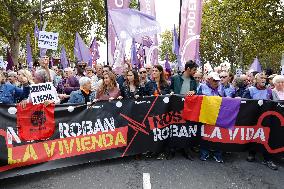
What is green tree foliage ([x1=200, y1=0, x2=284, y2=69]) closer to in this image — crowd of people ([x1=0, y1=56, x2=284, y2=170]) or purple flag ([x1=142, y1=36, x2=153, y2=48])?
purple flag ([x1=142, y1=36, x2=153, y2=48])

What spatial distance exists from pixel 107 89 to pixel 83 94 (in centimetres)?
47

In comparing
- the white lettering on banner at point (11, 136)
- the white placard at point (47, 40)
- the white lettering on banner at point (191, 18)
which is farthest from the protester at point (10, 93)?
the white lettering on banner at point (191, 18)

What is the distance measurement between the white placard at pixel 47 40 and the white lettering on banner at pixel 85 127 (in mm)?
5426

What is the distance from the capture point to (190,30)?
1009 centimetres

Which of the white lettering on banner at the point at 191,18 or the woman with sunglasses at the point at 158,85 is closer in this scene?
the woman with sunglasses at the point at 158,85

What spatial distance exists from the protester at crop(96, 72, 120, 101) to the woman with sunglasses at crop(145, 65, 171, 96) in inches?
28.1

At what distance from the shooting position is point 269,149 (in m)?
7.73

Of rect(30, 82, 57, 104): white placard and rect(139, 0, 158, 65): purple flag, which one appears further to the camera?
rect(139, 0, 158, 65): purple flag

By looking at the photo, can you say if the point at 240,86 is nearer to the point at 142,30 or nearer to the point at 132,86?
the point at 142,30

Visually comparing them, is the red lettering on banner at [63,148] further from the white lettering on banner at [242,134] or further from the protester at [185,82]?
the white lettering on banner at [242,134]

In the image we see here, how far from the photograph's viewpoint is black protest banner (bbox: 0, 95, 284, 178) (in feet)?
22.8

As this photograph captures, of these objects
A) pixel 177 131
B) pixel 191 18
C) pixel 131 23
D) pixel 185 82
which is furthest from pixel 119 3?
pixel 177 131

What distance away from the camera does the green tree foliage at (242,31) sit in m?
21.1

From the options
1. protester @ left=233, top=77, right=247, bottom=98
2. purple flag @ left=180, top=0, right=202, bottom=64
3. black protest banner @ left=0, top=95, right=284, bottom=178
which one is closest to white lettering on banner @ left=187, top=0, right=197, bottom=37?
purple flag @ left=180, top=0, right=202, bottom=64
